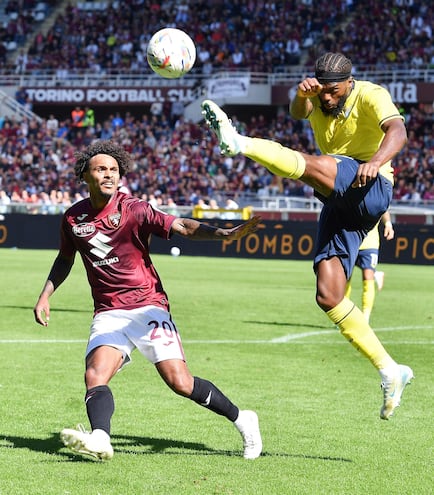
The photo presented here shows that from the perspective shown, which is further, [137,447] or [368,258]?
[368,258]

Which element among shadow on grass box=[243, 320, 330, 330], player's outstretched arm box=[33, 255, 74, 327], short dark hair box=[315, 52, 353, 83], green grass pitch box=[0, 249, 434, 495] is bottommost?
shadow on grass box=[243, 320, 330, 330]

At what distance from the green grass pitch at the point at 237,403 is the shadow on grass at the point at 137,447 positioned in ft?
0.04

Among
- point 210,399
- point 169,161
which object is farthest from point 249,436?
point 169,161

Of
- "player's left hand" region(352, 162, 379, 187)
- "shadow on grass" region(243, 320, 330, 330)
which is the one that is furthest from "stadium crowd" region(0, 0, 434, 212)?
"player's left hand" region(352, 162, 379, 187)

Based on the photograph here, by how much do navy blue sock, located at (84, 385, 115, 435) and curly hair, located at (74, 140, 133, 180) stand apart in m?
1.40

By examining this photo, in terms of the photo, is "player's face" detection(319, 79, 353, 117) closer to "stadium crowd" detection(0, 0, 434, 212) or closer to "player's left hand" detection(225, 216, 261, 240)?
"player's left hand" detection(225, 216, 261, 240)

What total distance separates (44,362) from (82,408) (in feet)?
8.40

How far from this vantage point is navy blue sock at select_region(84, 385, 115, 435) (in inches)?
240

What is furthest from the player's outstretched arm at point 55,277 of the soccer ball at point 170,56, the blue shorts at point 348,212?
the soccer ball at point 170,56

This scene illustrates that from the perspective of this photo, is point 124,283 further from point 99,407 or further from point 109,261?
point 99,407

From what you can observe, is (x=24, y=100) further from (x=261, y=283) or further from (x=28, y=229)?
(x=261, y=283)

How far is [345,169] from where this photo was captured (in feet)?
21.8

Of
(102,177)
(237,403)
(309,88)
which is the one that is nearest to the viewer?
(102,177)

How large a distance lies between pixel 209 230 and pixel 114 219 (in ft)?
2.13
